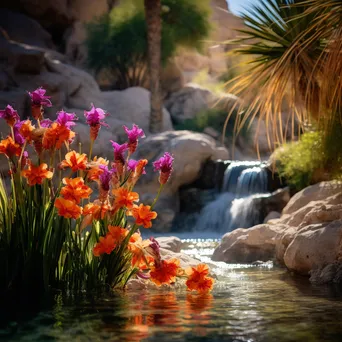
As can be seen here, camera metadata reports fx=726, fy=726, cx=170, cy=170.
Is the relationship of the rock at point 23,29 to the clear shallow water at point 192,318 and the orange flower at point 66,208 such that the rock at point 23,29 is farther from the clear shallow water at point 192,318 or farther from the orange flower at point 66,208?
the orange flower at point 66,208

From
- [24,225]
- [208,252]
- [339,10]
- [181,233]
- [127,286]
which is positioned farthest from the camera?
[181,233]

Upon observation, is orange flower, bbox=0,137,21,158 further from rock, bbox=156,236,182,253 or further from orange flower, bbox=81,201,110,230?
rock, bbox=156,236,182,253

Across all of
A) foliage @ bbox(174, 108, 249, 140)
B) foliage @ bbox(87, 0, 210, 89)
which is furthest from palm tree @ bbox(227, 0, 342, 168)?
foliage @ bbox(87, 0, 210, 89)

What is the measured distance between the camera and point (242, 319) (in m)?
4.86

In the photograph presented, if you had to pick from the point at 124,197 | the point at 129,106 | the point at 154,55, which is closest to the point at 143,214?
the point at 124,197

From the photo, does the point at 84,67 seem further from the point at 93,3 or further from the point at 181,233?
the point at 181,233

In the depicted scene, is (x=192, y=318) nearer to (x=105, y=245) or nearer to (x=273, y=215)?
(x=105, y=245)

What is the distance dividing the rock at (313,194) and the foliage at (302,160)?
2.62 feet

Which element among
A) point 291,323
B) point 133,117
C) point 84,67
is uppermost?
point 84,67

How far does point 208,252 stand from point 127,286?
579 cm

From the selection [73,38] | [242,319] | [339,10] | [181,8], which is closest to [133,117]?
[181,8]

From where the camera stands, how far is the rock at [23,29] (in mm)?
31188

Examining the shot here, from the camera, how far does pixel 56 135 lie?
568 centimetres

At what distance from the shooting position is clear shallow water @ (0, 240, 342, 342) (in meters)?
4.27
